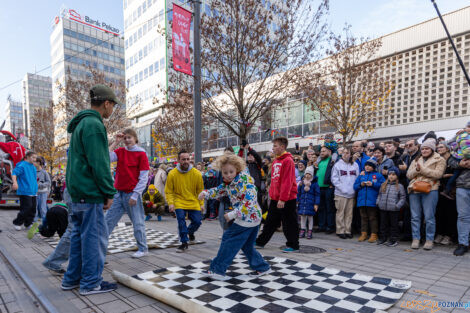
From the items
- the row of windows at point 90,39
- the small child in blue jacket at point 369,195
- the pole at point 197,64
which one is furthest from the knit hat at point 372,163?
the row of windows at point 90,39

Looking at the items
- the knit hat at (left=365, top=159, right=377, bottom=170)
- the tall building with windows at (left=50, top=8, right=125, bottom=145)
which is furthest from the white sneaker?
the tall building with windows at (left=50, top=8, right=125, bottom=145)

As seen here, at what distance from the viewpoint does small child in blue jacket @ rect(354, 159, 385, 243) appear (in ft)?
20.2

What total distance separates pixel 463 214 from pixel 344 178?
7.40ft

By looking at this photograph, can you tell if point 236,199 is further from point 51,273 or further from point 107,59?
point 107,59

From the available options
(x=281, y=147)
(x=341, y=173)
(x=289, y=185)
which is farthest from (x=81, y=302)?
(x=341, y=173)

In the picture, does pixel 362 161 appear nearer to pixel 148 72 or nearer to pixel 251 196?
pixel 251 196

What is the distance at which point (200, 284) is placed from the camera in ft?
10.9

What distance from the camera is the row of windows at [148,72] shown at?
38.7m

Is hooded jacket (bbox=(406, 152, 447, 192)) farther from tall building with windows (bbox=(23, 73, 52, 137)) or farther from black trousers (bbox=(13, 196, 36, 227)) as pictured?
tall building with windows (bbox=(23, 73, 52, 137))

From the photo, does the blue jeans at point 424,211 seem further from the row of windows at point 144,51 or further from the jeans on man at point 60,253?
the row of windows at point 144,51

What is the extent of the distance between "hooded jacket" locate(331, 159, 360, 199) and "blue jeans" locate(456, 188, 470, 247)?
6.43 ft

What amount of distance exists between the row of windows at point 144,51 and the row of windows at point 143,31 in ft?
7.34

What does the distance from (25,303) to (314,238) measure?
5.40 meters

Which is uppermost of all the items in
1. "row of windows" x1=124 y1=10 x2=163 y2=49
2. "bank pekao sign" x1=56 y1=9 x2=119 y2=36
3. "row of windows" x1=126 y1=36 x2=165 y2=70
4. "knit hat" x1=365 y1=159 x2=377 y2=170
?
"bank pekao sign" x1=56 y1=9 x2=119 y2=36
